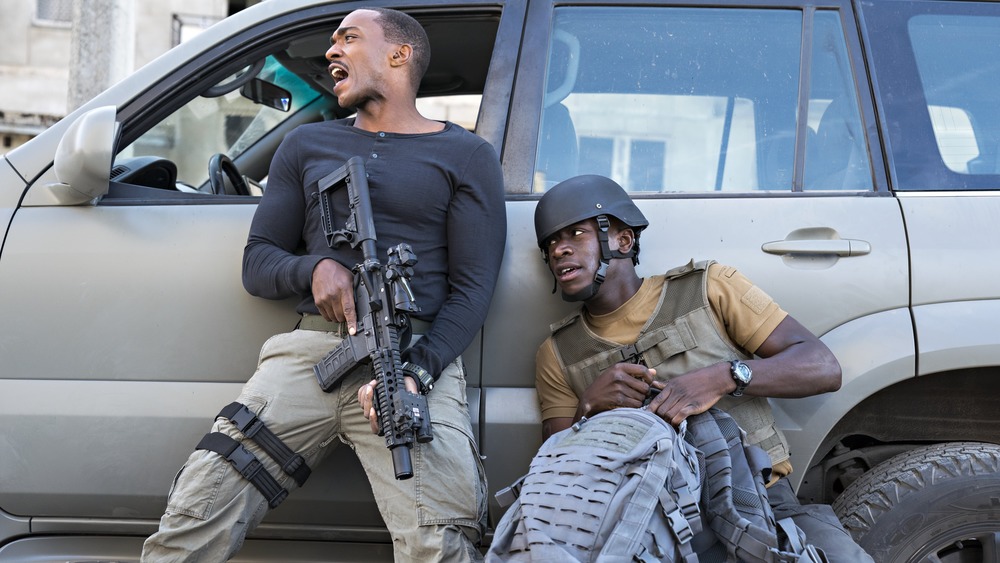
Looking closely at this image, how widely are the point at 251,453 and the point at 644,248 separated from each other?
3.76ft

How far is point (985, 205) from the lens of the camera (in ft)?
8.38

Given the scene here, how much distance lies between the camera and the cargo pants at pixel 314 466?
2.27 metres

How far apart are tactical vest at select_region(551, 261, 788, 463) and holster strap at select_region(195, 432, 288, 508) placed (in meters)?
0.78

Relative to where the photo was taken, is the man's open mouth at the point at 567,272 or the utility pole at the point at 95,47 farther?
the utility pole at the point at 95,47

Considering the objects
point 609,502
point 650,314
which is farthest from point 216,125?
point 609,502

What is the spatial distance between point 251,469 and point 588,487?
85cm

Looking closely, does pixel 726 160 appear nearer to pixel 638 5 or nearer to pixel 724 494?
pixel 638 5

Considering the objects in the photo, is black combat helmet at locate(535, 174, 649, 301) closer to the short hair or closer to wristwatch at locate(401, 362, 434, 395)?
wristwatch at locate(401, 362, 434, 395)

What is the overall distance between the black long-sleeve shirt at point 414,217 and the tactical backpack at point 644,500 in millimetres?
516

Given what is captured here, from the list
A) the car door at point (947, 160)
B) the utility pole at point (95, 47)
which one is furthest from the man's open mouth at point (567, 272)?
the utility pole at point (95, 47)

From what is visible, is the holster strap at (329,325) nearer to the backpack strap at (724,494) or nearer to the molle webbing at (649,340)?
the molle webbing at (649,340)

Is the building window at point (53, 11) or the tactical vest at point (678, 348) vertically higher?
the building window at point (53, 11)

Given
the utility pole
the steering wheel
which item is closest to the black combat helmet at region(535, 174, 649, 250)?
the steering wheel

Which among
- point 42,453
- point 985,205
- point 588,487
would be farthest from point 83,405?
point 985,205
